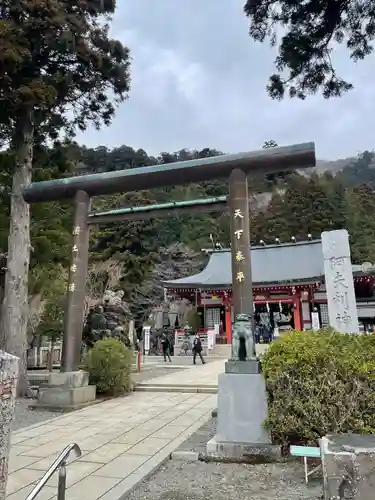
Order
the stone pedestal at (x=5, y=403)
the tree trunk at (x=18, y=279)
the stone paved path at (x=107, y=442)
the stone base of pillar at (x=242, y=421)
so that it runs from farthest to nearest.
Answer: the tree trunk at (x=18, y=279), the stone base of pillar at (x=242, y=421), the stone paved path at (x=107, y=442), the stone pedestal at (x=5, y=403)

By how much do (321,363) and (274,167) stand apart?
371 centimetres

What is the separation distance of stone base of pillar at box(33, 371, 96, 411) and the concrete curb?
3501 mm

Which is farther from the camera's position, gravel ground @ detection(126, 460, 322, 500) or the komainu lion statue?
the komainu lion statue

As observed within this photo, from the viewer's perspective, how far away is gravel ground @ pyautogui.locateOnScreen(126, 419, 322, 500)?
3645 millimetres

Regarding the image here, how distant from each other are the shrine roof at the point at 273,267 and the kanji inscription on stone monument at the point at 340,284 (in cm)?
1733

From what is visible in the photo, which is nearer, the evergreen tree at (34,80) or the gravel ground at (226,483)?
the gravel ground at (226,483)

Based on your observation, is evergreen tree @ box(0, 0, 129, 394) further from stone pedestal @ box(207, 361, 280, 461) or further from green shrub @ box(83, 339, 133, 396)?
stone pedestal @ box(207, 361, 280, 461)

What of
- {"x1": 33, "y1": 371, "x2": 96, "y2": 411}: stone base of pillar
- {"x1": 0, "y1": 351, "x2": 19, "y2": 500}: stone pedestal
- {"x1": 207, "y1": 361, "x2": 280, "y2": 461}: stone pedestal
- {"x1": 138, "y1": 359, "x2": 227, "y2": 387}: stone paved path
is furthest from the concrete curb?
{"x1": 138, "y1": 359, "x2": 227, "y2": 387}: stone paved path

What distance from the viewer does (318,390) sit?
169 inches

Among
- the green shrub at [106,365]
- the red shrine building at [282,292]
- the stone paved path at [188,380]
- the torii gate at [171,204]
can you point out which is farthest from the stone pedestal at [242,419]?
the red shrine building at [282,292]

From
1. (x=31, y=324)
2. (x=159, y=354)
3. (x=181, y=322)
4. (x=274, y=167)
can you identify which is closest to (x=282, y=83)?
(x=274, y=167)

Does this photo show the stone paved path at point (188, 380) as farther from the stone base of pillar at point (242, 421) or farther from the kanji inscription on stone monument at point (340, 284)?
the stone base of pillar at point (242, 421)

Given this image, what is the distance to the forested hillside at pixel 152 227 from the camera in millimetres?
11523

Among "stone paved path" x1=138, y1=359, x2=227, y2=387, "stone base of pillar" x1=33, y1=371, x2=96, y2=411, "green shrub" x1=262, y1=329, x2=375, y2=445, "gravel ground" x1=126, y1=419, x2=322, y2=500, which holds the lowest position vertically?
"gravel ground" x1=126, y1=419, x2=322, y2=500
